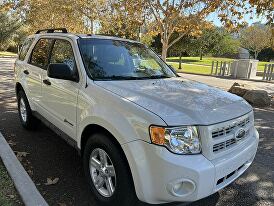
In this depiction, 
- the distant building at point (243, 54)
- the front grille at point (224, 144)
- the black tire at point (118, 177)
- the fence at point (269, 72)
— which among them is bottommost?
the distant building at point (243, 54)

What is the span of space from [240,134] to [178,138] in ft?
2.86

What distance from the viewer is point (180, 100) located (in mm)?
3461

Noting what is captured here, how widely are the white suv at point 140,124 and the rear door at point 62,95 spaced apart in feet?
0.04

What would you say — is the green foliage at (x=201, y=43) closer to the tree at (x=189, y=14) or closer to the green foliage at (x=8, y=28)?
the tree at (x=189, y=14)

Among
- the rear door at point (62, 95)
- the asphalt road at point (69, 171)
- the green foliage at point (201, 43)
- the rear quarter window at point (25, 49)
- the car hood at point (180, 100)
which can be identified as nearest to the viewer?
the car hood at point (180, 100)

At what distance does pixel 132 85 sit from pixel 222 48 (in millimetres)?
39976

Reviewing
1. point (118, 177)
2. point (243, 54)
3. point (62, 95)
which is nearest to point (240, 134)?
point (118, 177)

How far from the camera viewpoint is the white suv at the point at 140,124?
297 centimetres

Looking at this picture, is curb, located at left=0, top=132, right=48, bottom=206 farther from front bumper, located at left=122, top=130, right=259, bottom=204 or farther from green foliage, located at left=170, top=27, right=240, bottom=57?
green foliage, located at left=170, top=27, right=240, bottom=57

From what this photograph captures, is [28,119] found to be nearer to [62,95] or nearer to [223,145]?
[62,95]

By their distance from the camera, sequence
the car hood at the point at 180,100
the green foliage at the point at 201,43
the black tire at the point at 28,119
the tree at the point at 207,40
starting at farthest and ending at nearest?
the tree at the point at 207,40
the green foliage at the point at 201,43
the black tire at the point at 28,119
the car hood at the point at 180,100

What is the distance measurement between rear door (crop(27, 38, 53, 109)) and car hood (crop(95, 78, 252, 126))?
1770 mm

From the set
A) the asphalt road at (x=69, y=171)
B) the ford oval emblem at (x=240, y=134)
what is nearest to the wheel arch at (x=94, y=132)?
the asphalt road at (x=69, y=171)

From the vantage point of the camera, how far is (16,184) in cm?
384
